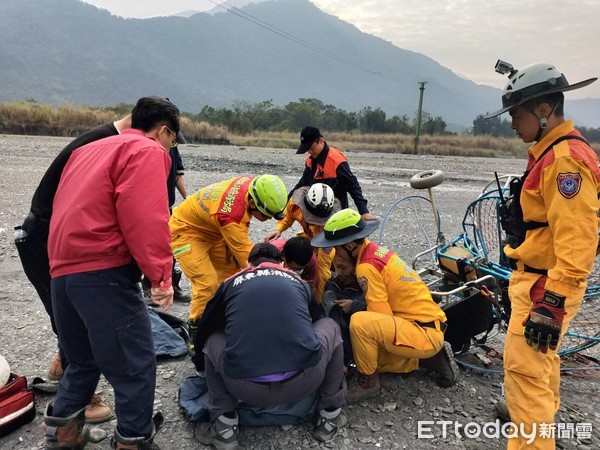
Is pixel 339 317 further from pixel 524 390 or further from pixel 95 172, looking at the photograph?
pixel 95 172

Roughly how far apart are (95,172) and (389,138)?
120ft

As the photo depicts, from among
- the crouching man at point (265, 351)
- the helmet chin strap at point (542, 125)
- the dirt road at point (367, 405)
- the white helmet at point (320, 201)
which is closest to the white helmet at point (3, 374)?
the dirt road at point (367, 405)

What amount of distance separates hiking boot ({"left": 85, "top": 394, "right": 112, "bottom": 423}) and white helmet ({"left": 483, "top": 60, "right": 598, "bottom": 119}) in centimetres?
301

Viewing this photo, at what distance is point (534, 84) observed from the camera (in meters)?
2.41

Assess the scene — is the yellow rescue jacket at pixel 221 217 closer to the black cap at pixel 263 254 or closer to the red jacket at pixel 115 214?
the black cap at pixel 263 254

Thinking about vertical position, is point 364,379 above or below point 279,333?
below

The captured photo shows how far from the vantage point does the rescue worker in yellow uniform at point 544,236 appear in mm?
2141

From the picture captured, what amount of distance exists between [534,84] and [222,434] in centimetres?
267

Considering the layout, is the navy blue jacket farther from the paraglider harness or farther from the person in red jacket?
the paraglider harness

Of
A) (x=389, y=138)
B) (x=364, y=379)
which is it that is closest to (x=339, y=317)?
(x=364, y=379)

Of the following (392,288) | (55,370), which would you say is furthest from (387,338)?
(55,370)

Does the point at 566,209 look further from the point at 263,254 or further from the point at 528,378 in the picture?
the point at 263,254

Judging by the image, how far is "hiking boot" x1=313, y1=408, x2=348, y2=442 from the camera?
2.71 metres

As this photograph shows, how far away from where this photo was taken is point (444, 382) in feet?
10.6
